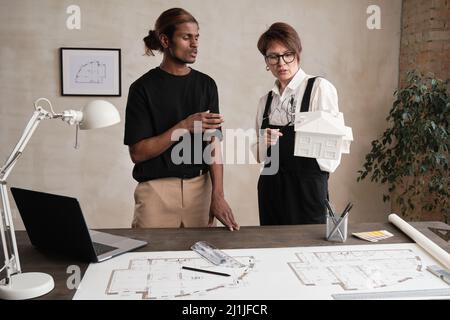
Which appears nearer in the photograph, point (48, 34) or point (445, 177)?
point (445, 177)

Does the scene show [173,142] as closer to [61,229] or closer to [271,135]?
[271,135]

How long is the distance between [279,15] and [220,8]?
52cm

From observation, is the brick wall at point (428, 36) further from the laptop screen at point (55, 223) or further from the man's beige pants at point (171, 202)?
the laptop screen at point (55, 223)

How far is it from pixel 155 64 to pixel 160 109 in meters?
1.87

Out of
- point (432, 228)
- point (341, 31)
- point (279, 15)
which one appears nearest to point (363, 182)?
point (341, 31)

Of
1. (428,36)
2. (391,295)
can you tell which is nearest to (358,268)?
(391,295)

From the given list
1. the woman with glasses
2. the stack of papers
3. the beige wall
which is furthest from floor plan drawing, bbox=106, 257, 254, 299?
the beige wall

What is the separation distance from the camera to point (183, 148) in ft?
7.68

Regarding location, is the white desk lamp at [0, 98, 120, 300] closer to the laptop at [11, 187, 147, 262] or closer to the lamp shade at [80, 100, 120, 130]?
the lamp shade at [80, 100, 120, 130]

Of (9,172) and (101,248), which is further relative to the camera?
(101,248)

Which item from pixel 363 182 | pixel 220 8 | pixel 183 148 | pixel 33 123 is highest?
pixel 220 8

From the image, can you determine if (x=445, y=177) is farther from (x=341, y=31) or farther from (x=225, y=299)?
(x=225, y=299)

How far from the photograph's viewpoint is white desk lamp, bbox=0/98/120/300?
1.33 m

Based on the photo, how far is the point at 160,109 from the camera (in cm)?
238
